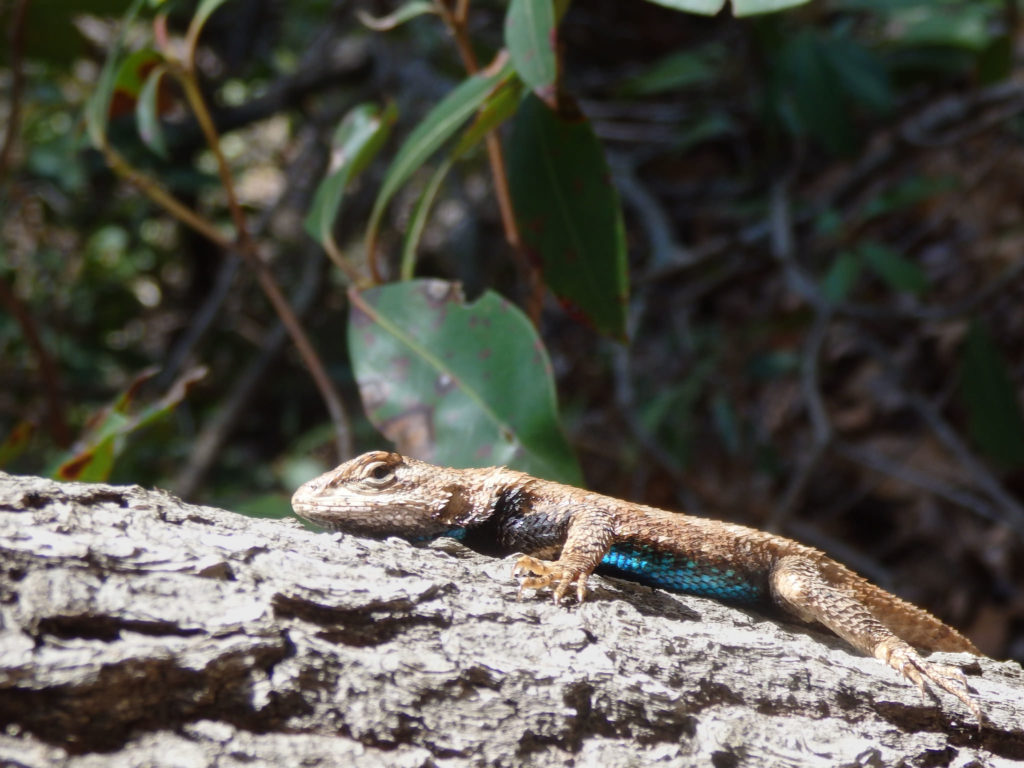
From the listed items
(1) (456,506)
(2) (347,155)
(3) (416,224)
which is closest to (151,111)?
(2) (347,155)

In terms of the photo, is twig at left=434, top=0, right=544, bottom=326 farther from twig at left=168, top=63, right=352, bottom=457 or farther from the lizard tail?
the lizard tail

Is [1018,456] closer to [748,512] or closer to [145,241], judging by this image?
[748,512]

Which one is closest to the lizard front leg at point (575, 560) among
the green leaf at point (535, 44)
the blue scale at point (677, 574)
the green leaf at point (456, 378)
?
the blue scale at point (677, 574)

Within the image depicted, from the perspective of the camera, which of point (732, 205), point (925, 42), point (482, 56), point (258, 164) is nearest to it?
point (482, 56)

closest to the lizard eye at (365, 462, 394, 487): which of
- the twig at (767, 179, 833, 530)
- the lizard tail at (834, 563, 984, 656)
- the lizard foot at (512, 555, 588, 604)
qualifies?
the lizard foot at (512, 555, 588, 604)

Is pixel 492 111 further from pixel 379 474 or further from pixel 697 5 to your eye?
pixel 379 474

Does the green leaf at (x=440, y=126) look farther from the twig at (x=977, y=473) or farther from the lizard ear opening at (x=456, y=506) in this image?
the twig at (x=977, y=473)

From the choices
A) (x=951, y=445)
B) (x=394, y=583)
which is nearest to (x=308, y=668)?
(x=394, y=583)
